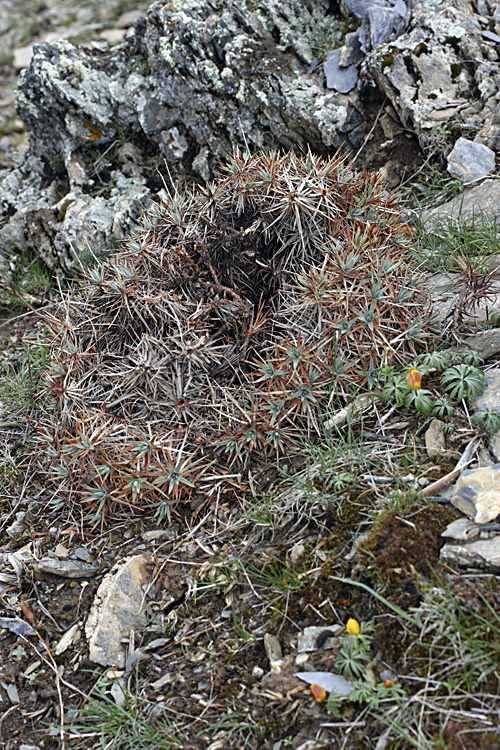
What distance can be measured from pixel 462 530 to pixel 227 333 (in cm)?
166

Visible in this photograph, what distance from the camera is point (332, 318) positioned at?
3043 mm

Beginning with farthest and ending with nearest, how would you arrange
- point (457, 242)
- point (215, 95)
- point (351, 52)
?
point (215, 95) < point (351, 52) < point (457, 242)

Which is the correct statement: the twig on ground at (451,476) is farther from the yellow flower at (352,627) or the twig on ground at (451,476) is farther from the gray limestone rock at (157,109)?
the gray limestone rock at (157,109)

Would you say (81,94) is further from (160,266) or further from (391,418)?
(391,418)

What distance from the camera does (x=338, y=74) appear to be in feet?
15.0

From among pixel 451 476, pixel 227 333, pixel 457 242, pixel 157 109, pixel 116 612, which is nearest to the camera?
pixel 451 476

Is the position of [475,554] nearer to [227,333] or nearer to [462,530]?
[462,530]

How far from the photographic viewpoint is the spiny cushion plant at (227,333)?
2.97m

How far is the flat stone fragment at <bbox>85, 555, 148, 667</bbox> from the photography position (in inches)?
103

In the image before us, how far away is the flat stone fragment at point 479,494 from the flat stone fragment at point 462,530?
3cm

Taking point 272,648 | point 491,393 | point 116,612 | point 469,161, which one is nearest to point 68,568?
point 116,612

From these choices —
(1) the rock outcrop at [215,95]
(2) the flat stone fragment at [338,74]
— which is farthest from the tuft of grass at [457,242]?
(2) the flat stone fragment at [338,74]

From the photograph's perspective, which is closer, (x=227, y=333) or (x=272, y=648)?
(x=272, y=648)

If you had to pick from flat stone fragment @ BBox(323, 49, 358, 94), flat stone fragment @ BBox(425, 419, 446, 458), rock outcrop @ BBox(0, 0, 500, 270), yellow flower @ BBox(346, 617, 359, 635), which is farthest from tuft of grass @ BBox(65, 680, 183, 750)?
flat stone fragment @ BBox(323, 49, 358, 94)
